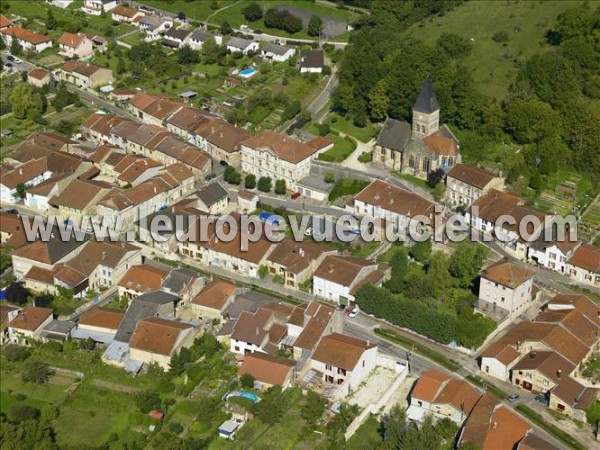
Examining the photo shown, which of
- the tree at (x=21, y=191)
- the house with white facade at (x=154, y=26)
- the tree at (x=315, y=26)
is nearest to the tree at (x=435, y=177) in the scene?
the tree at (x=21, y=191)

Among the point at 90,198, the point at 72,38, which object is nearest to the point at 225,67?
the point at 72,38

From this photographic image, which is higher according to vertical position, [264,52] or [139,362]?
[264,52]

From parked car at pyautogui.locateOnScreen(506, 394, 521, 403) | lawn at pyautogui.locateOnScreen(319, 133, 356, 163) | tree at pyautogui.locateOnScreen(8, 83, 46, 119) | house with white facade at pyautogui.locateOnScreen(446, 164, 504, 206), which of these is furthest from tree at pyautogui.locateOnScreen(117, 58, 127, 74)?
parked car at pyautogui.locateOnScreen(506, 394, 521, 403)

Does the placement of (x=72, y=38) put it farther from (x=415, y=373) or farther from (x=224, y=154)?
(x=415, y=373)

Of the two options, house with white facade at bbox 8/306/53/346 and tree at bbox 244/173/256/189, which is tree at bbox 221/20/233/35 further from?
house with white facade at bbox 8/306/53/346

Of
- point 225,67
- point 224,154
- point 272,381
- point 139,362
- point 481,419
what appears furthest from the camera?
point 225,67

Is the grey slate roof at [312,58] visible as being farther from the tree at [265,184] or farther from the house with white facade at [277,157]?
the tree at [265,184]
